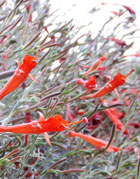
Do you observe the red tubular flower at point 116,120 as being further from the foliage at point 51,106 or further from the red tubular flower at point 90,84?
the red tubular flower at point 90,84

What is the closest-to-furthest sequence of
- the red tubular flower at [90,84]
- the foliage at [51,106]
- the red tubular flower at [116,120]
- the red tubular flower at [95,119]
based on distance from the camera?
1. the foliage at [51,106]
2. the red tubular flower at [90,84]
3. the red tubular flower at [116,120]
4. the red tubular flower at [95,119]

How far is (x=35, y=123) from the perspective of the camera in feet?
2.81

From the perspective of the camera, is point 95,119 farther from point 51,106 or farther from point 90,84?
point 51,106

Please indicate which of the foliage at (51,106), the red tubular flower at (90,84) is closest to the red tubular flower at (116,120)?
the foliage at (51,106)

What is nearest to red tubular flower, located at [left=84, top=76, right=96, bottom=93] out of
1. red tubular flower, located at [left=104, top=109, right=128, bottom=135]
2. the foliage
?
the foliage

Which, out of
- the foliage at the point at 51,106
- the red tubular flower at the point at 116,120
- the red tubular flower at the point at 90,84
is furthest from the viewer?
the red tubular flower at the point at 116,120

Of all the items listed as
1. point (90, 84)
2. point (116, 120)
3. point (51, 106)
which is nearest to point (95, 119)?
point (116, 120)

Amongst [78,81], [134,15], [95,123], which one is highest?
[134,15]

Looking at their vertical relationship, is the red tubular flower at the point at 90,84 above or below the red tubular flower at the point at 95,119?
above

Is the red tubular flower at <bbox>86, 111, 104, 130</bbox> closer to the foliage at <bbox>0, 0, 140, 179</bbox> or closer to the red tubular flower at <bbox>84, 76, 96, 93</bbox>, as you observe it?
the foliage at <bbox>0, 0, 140, 179</bbox>

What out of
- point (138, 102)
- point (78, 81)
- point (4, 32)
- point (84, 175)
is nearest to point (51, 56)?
point (78, 81)

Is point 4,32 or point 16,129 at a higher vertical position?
point 4,32

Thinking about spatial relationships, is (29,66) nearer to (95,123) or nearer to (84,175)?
(84,175)

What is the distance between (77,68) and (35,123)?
37.6 inches
